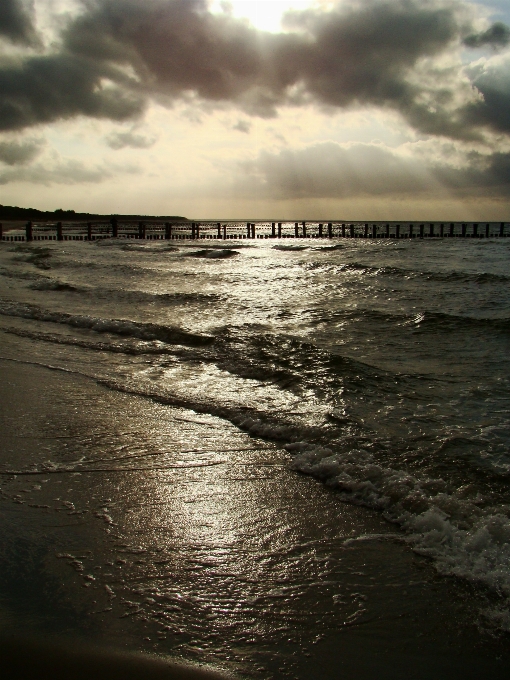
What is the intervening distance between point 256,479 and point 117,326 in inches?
279

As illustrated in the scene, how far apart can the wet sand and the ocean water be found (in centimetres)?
1

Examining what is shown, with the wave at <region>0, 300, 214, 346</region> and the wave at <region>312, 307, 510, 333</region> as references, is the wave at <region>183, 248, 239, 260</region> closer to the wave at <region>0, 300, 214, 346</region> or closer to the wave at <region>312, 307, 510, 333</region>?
the wave at <region>0, 300, 214, 346</region>

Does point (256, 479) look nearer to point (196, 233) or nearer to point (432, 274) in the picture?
point (432, 274)

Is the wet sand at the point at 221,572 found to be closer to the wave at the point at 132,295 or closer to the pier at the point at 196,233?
the wave at the point at 132,295

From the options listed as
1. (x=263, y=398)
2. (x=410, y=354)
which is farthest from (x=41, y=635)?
(x=410, y=354)

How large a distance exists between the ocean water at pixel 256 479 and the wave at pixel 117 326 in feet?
0.25

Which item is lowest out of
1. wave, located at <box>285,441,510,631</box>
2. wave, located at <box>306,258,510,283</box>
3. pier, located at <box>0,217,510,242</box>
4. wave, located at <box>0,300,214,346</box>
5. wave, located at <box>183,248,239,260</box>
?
wave, located at <box>285,441,510,631</box>

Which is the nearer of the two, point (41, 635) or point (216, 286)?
point (41, 635)

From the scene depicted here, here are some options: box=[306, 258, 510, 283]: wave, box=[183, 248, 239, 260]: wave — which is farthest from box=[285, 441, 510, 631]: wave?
box=[183, 248, 239, 260]: wave

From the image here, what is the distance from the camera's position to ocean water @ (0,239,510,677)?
8.77ft

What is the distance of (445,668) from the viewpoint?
2334 mm

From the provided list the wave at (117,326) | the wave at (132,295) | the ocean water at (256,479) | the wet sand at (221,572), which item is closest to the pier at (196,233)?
the wave at (132,295)

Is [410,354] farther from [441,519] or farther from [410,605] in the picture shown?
[410,605]

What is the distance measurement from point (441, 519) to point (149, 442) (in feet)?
8.45
